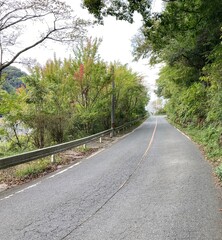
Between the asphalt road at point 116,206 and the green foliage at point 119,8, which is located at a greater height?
the green foliage at point 119,8

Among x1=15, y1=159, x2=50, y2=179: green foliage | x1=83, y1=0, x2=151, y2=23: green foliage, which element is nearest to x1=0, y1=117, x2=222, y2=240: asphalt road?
x1=15, y1=159, x2=50, y2=179: green foliage

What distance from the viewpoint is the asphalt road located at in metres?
3.98

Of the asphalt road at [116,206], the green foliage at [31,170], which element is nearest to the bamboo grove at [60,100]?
the green foliage at [31,170]

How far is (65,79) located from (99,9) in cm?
1019

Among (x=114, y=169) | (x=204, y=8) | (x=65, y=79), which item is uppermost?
(x=204, y=8)

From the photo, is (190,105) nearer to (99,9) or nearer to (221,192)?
(99,9)

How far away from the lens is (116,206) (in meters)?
5.15

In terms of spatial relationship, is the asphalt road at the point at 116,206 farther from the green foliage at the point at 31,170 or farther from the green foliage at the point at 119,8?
the green foliage at the point at 119,8

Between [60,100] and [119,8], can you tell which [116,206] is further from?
[60,100]

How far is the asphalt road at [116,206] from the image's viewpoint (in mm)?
3980

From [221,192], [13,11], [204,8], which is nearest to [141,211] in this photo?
[221,192]

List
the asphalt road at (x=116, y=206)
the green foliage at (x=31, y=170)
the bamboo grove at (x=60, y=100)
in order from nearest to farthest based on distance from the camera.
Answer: the asphalt road at (x=116, y=206) → the green foliage at (x=31, y=170) → the bamboo grove at (x=60, y=100)

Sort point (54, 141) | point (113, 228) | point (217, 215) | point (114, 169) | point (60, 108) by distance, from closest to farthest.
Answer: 1. point (113, 228)
2. point (217, 215)
3. point (114, 169)
4. point (54, 141)
5. point (60, 108)

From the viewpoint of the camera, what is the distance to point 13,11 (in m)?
11.7
